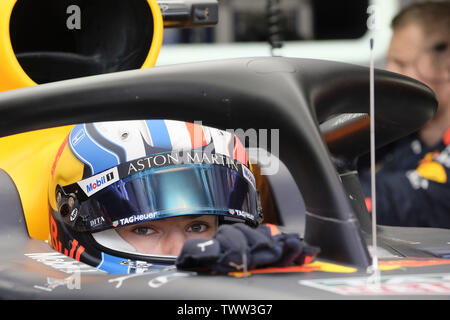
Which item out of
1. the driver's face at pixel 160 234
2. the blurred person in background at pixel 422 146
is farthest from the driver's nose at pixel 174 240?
the blurred person in background at pixel 422 146

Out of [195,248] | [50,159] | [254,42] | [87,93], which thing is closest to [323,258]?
[195,248]

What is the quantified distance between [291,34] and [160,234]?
3.58 meters

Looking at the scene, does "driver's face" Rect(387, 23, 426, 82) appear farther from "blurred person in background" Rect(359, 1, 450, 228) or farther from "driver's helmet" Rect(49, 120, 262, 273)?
"driver's helmet" Rect(49, 120, 262, 273)

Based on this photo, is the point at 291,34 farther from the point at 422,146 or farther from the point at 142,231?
the point at 142,231

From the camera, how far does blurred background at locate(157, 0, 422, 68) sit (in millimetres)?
4578

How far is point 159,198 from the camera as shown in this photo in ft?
3.93

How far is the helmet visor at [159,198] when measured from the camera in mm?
1194

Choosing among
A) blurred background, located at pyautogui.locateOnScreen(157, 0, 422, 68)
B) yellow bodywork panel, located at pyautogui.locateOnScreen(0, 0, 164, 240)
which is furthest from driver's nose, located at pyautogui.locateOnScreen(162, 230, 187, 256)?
blurred background, located at pyautogui.locateOnScreen(157, 0, 422, 68)

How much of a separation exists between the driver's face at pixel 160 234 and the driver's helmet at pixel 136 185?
0.02 metres

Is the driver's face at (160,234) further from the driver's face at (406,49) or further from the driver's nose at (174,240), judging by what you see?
the driver's face at (406,49)

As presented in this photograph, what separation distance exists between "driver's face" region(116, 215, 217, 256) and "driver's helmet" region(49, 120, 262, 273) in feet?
0.05

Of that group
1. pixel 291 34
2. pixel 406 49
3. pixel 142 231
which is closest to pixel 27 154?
pixel 142 231

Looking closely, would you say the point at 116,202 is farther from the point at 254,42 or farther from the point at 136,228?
the point at 254,42
